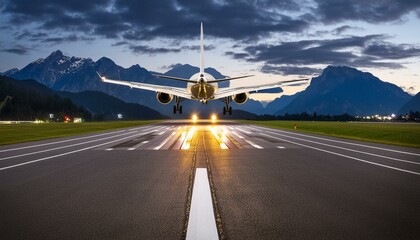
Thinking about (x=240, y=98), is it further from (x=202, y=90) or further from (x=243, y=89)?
(x=202, y=90)

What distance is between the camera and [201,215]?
610cm

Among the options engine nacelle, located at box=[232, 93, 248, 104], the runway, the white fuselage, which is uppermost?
the white fuselage

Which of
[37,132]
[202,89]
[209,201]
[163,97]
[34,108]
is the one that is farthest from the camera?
[34,108]

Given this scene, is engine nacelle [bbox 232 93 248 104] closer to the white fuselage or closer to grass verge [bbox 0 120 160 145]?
the white fuselage

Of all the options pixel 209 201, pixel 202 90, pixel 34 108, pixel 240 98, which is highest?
pixel 34 108

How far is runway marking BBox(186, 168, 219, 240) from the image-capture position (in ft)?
16.7

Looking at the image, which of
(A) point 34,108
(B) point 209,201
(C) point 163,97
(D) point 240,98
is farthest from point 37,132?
(A) point 34,108

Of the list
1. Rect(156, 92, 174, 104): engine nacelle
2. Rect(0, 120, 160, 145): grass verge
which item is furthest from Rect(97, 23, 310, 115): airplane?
Rect(0, 120, 160, 145): grass verge

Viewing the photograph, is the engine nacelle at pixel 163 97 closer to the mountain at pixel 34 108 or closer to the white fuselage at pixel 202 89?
the white fuselage at pixel 202 89

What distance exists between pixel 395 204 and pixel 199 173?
522 centimetres

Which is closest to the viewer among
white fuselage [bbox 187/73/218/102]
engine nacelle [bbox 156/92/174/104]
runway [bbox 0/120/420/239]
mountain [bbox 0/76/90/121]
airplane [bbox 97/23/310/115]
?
runway [bbox 0/120/420/239]

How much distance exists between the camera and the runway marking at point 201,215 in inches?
200

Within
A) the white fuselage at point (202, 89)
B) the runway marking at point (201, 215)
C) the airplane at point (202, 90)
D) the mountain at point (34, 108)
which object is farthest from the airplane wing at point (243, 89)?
the mountain at point (34, 108)

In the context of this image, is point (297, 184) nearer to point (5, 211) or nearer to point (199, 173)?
point (199, 173)
